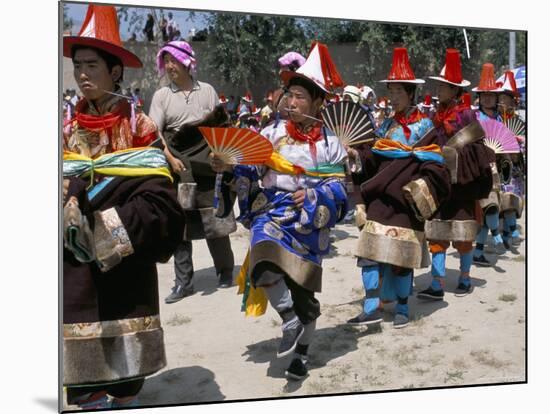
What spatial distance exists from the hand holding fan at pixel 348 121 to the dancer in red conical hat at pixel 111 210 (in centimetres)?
141

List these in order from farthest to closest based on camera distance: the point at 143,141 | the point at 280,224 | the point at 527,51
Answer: the point at 527,51
the point at 280,224
the point at 143,141

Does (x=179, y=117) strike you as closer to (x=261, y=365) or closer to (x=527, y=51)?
(x=261, y=365)

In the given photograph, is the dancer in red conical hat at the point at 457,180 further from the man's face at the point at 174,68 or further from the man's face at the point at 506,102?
the man's face at the point at 174,68

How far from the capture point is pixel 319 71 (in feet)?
14.7

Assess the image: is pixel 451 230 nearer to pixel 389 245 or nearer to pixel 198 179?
pixel 389 245

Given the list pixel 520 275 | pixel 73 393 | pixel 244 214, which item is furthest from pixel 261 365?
pixel 520 275

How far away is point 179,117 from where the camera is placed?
4.68 m

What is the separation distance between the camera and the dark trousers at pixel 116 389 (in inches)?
150

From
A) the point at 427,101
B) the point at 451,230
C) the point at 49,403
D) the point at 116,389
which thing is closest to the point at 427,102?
the point at 427,101

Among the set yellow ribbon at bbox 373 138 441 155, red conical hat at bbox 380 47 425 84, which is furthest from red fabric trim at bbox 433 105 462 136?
red conical hat at bbox 380 47 425 84

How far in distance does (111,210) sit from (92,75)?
69cm

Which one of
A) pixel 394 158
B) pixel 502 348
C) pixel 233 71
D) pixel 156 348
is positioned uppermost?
pixel 233 71

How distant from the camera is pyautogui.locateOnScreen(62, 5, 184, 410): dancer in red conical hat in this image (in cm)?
352

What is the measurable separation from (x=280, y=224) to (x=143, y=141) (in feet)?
3.76
